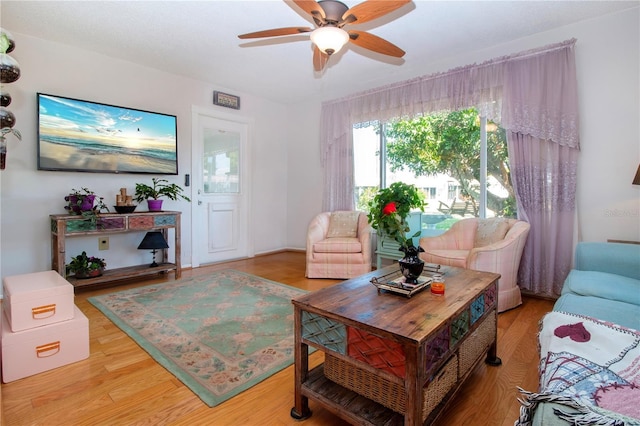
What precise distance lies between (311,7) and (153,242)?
302cm

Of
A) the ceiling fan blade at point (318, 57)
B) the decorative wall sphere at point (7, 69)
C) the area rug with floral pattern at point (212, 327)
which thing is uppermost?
the ceiling fan blade at point (318, 57)

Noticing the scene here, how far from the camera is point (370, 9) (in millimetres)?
1923

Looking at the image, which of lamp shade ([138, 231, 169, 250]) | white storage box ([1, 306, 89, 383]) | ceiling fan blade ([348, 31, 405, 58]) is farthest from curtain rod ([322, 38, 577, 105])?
white storage box ([1, 306, 89, 383])

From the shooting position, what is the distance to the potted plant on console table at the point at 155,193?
145 inches

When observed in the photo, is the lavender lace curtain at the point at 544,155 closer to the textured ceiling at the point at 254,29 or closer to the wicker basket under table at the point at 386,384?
the textured ceiling at the point at 254,29

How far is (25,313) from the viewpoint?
1.80 meters

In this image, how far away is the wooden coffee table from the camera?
3.80 feet

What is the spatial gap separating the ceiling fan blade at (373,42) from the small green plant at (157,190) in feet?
8.51

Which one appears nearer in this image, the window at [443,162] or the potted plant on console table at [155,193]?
the window at [443,162]

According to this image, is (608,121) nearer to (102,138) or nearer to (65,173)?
(102,138)

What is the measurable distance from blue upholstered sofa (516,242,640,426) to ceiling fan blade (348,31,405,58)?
199 cm

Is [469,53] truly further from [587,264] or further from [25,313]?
[25,313]

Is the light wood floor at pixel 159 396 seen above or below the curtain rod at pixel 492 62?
below

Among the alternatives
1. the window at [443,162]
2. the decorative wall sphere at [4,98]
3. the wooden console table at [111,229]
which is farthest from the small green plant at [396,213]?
the wooden console table at [111,229]
